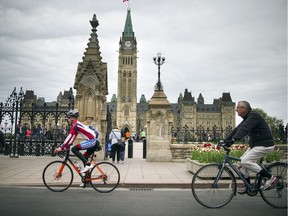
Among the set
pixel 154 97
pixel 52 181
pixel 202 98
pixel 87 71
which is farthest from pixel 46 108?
pixel 202 98

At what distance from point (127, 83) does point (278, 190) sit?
11853 cm

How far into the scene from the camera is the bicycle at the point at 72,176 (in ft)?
23.4

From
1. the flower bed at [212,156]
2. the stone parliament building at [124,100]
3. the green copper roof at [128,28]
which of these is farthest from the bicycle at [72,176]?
the green copper roof at [128,28]

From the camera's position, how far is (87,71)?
15852mm

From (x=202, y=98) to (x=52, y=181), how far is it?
162m

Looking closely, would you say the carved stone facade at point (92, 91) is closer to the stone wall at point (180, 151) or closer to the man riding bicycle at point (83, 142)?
the stone wall at point (180, 151)

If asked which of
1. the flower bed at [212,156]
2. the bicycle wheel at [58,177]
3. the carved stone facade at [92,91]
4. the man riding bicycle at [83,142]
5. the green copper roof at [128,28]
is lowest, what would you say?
the bicycle wheel at [58,177]

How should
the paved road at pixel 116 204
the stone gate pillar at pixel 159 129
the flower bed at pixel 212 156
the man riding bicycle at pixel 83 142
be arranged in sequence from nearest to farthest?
the paved road at pixel 116 204 → the man riding bicycle at pixel 83 142 → the flower bed at pixel 212 156 → the stone gate pillar at pixel 159 129

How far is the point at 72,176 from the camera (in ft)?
23.5

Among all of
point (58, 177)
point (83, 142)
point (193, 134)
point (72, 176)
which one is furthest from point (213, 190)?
point (193, 134)

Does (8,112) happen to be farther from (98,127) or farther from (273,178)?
(273,178)

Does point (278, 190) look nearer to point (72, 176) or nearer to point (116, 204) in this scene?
point (116, 204)

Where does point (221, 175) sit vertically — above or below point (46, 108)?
below

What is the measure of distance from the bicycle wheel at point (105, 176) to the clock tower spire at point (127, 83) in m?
113
